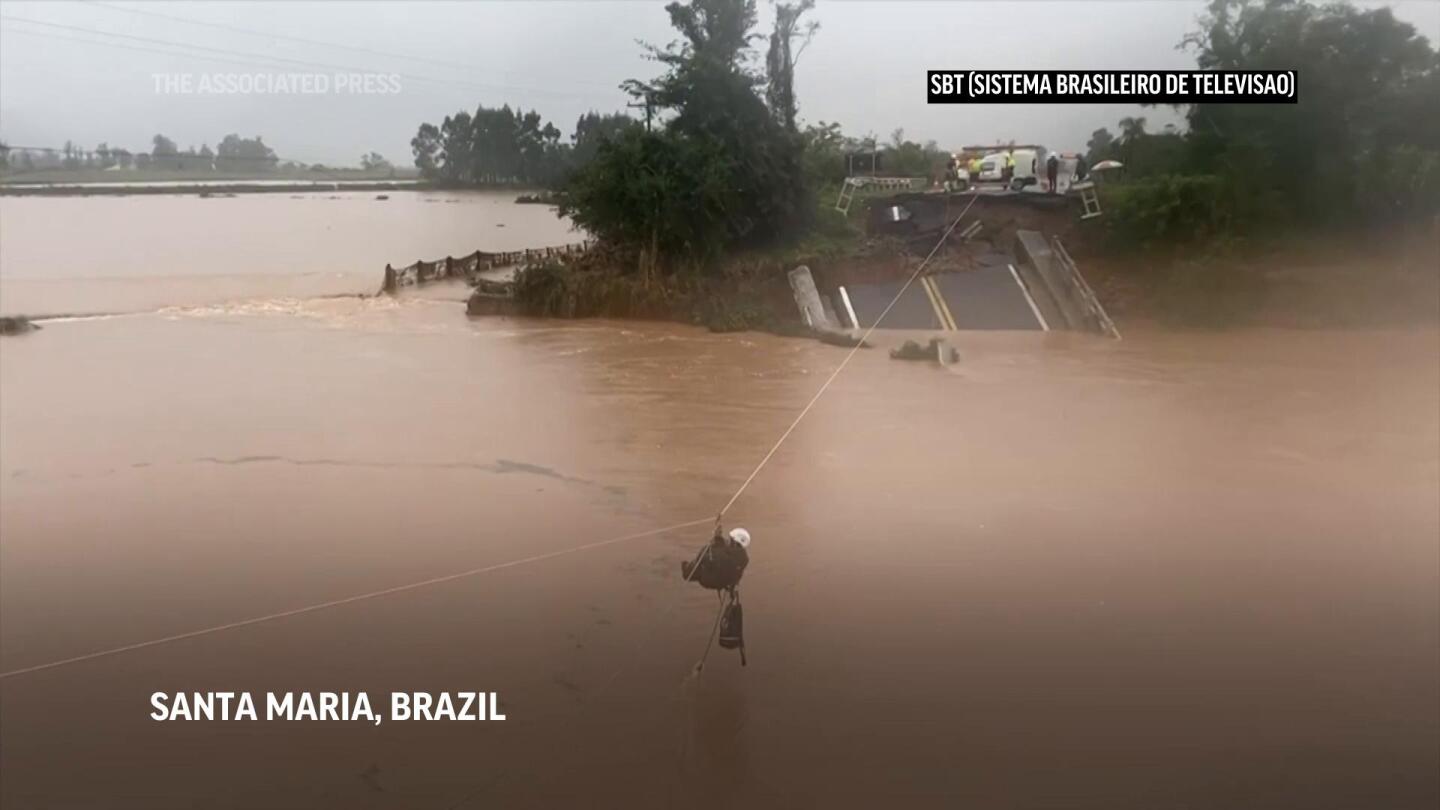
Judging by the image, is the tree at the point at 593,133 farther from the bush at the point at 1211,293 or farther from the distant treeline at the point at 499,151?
the bush at the point at 1211,293

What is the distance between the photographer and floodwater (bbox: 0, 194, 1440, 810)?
5.18 m

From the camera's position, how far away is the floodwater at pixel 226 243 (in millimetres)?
24859

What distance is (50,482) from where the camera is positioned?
33.1 feet

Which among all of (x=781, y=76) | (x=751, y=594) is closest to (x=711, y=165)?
(x=781, y=76)

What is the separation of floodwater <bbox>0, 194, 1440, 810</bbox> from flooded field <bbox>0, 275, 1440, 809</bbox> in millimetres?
29

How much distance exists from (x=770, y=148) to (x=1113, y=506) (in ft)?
57.6

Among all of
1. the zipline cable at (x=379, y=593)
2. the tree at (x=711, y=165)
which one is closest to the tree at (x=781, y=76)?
the tree at (x=711, y=165)

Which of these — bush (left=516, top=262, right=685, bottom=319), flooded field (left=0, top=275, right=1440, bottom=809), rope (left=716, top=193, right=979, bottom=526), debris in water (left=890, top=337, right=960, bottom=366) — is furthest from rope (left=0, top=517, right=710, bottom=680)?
bush (left=516, top=262, right=685, bottom=319)

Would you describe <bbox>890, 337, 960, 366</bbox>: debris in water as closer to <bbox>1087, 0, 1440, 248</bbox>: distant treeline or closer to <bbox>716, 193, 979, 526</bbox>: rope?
<bbox>716, 193, 979, 526</bbox>: rope

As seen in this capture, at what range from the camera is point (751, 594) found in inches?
283

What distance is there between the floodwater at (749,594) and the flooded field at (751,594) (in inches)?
1.1

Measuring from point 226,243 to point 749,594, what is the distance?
30127mm

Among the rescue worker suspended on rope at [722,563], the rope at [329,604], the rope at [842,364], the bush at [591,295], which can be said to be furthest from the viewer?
the bush at [591,295]

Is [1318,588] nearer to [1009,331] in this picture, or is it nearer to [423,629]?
[423,629]
